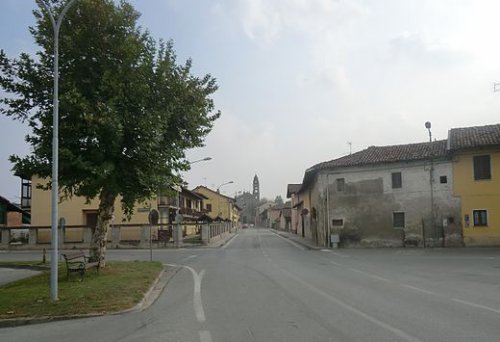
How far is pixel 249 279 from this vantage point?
17391mm

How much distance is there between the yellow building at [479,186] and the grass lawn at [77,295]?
80.8ft

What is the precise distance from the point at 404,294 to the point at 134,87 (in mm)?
10766

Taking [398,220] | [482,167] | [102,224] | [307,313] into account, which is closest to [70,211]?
[398,220]

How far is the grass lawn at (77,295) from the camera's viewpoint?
11078 mm

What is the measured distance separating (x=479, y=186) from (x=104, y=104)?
27.4m

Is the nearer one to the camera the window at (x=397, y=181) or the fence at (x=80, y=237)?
the window at (x=397, y=181)

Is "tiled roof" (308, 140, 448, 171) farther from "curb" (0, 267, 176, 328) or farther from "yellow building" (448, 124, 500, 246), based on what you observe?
"curb" (0, 267, 176, 328)

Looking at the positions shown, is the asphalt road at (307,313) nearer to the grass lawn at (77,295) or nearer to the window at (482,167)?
the grass lawn at (77,295)

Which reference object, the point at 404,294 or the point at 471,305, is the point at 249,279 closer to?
the point at 404,294

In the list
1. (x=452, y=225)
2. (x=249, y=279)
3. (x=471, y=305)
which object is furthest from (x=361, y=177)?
(x=471, y=305)

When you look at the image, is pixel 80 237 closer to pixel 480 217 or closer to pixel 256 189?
pixel 480 217

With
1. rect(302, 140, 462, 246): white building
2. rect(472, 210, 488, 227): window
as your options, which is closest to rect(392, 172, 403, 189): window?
rect(302, 140, 462, 246): white building

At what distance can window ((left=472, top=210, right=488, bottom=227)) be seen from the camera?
33.9 m

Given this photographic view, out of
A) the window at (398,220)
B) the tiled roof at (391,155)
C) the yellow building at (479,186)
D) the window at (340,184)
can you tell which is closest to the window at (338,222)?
the window at (340,184)
